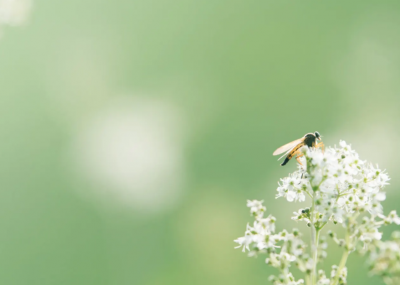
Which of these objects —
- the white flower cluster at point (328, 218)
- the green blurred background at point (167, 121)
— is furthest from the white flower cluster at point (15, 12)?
the white flower cluster at point (328, 218)

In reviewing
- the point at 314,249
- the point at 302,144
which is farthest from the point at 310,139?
the point at 314,249

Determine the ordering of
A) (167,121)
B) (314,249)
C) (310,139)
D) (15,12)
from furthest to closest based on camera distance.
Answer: (167,121), (15,12), (310,139), (314,249)

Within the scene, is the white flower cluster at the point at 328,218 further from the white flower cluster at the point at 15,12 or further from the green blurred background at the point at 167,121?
the white flower cluster at the point at 15,12

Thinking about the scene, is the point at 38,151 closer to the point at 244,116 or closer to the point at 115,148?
the point at 115,148

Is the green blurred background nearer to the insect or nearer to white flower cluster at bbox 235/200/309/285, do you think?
the insect

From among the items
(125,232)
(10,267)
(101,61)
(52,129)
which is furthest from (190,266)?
(101,61)

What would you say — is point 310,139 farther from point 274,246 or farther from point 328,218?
point 274,246
